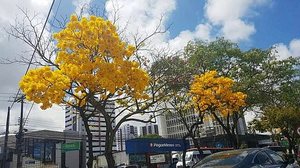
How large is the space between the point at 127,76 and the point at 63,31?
2.78m

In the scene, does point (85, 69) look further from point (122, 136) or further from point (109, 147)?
point (122, 136)

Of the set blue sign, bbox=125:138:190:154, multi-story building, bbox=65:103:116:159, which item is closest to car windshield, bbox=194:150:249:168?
multi-story building, bbox=65:103:116:159

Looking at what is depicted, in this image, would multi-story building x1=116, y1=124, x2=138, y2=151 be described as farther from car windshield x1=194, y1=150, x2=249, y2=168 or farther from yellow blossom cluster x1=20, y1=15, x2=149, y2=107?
car windshield x1=194, y1=150, x2=249, y2=168

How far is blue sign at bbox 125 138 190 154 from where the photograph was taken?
803 inches

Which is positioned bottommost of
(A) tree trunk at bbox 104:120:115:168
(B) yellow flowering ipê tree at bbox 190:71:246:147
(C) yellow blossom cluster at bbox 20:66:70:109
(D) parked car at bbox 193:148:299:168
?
(D) parked car at bbox 193:148:299:168

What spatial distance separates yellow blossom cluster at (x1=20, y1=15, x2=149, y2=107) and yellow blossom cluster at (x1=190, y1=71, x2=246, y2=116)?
5.46 meters

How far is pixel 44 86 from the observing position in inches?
421

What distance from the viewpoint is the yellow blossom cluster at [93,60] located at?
35.6 ft

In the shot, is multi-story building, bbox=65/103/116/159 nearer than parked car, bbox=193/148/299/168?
No

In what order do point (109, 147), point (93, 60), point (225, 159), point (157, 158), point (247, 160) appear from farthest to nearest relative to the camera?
point (157, 158), point (109, 147), point (93, 60), point (225, 159), point (247, 160)

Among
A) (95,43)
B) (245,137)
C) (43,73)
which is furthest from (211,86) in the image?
(245,137)

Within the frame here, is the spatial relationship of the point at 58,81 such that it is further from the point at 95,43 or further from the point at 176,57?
the point at 176,57

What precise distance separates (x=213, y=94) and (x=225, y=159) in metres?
11.8

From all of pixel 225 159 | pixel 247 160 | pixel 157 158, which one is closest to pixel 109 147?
pixel 225 159
